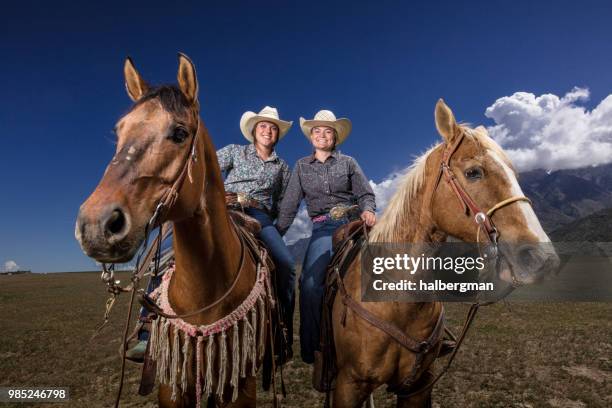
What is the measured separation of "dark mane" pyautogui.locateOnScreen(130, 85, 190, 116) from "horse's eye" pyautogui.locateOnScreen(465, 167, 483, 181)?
2.18 meters

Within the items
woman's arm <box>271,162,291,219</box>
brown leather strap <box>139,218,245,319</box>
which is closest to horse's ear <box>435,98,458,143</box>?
brown leather strap <box>139,218,245,319</box>

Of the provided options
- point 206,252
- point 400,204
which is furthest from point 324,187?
point 206,252

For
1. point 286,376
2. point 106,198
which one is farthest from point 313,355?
point 286,376

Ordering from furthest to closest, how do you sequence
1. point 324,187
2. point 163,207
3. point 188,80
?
point 324,187 < point 188,80 < point 163,207

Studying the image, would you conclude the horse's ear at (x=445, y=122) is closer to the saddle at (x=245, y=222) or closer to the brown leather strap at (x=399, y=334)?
the brown leather strap at (x=399, y=334)

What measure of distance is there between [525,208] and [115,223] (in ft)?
8.69

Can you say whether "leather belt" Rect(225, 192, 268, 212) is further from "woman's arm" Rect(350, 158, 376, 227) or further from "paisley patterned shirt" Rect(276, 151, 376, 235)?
"woman's arm" Rect(350, 158, 376, 227)

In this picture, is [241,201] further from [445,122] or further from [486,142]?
[486,142]

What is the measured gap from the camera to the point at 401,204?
347cm

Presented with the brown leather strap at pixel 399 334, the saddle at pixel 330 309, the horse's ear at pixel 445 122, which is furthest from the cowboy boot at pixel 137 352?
the horse's ear at pixel 445 122

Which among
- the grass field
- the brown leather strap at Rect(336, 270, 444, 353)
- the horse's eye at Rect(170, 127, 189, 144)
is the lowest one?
the grass field

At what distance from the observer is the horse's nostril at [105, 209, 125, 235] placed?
178cm

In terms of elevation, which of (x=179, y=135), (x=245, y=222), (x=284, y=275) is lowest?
(x=284, y=275)

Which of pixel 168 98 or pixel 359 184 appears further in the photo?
pixel 359 184
